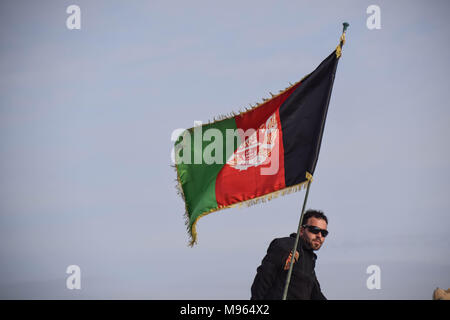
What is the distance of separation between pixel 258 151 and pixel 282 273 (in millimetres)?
2617

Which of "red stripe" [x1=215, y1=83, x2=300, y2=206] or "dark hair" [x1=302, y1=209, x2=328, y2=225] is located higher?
"red stripe" [x1=215, y1=83, x2=300, y2=206]

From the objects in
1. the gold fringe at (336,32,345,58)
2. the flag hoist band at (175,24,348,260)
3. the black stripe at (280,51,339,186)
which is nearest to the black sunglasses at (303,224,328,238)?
the flag hoist band at (175,24,348,260)

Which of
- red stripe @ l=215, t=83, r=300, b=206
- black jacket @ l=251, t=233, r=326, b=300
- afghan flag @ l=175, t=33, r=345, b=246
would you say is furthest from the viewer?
red stripe @ l=215, t=83, r=300, b=206

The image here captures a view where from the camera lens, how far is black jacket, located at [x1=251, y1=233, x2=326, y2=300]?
9.20m

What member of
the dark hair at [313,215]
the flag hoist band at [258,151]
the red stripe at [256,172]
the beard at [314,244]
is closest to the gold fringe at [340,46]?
the flag hoist band at [258,151]

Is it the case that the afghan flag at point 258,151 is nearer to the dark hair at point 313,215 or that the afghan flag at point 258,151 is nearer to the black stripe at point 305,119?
the black stripe at point 305,119

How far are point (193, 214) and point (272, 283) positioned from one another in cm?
251

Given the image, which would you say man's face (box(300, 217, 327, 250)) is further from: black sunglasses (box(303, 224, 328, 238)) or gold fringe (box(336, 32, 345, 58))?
gold fringe (box(336, 32, 345, 58))

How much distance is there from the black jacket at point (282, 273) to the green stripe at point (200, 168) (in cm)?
216

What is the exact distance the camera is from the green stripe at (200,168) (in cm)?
1134

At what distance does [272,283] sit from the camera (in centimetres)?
926
